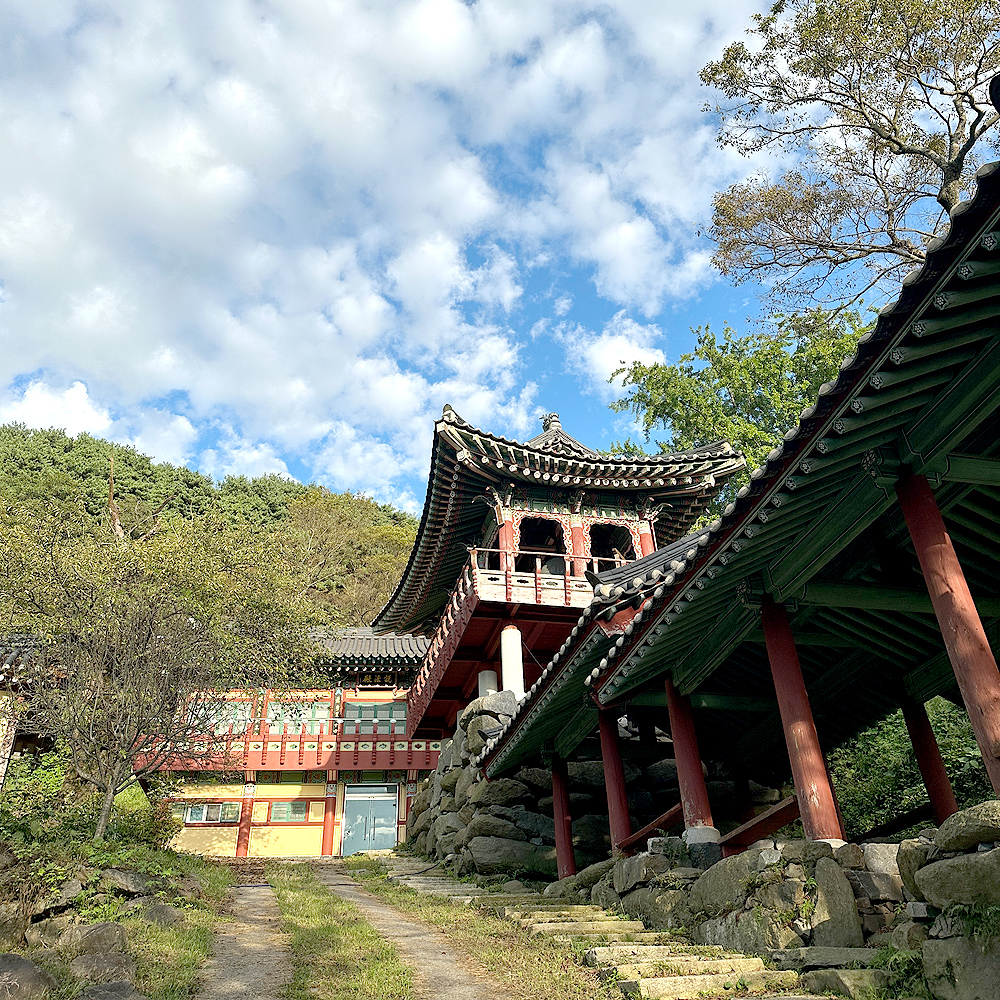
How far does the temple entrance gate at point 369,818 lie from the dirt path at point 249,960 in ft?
52.8

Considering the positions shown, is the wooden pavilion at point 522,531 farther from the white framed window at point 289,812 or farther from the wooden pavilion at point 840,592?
the wooden pavilion at point 840,592

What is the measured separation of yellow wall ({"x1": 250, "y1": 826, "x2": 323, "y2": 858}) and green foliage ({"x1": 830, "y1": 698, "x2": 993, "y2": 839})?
18.5m

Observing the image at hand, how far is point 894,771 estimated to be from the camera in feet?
40.5

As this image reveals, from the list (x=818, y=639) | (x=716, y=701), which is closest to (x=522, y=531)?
(x=716, y=701)

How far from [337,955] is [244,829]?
20.0 meters

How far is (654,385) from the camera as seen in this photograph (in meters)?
33.5

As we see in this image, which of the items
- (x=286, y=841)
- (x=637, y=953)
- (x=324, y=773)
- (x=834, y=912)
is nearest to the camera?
(x=834, y=912)

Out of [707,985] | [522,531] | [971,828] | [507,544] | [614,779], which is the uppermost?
[522,531]

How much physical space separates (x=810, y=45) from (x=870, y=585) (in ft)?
51.9

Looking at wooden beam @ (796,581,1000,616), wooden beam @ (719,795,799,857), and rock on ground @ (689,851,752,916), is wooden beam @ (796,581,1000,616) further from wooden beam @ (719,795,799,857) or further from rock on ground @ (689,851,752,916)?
rock on ground @ (689,851,752,916)

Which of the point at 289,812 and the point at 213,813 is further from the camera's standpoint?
the point at 289,812

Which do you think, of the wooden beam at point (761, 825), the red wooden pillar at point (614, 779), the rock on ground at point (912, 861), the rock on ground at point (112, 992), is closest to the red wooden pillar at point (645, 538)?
the red wooden pillar at point (614, 779)

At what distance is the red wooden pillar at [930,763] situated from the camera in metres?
8.57

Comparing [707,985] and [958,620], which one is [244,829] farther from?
[958,620]
